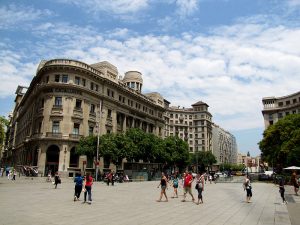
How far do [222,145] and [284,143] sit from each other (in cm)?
10964

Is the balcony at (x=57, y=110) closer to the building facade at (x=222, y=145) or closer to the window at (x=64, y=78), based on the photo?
the window at (x=64, y=78)

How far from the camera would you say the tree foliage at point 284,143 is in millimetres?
47750

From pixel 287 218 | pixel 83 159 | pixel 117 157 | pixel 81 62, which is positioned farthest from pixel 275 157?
pixel 287 218

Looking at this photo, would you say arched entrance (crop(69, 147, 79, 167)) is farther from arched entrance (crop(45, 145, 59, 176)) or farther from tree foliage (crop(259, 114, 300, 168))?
tree foliage (crop(259, 114, 300, 168))

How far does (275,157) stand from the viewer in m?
56.6

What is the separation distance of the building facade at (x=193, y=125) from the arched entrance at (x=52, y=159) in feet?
255

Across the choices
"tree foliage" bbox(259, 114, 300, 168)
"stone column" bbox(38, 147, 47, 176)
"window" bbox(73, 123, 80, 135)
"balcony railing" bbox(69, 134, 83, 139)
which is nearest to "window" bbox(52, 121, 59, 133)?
"balcony railing" bbox(69, 134, 83, 139)

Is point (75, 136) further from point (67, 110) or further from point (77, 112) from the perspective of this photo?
point (67, 110)

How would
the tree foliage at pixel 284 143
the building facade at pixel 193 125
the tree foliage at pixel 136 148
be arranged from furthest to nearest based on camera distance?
the building facade at pixel 193 125, the tree foliage at pixel 284 143, the tree foliage at pixel 136 148

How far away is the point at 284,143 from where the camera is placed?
2041 inches

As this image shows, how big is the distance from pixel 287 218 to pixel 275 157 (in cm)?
4718

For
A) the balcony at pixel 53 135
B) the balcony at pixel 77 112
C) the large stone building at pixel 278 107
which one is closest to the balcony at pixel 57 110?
the balcony at pixel 77 112

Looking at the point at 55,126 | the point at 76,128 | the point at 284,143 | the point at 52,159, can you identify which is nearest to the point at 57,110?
the point at 55,126

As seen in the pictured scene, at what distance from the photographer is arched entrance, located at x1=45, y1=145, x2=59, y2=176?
165 ft
